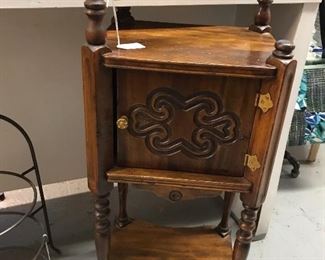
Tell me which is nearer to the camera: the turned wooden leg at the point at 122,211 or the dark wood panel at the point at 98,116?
the dark wood panel at the point at 98,116

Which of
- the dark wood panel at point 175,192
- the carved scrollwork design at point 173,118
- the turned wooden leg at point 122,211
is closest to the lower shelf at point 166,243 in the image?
the turned wooden leg at point 122,211

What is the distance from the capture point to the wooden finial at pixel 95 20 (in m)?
0.62

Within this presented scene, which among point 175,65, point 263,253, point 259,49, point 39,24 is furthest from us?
point 263,253

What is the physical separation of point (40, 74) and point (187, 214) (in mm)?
700

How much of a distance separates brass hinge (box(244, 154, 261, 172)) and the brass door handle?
24cm

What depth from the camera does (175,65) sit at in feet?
2.16

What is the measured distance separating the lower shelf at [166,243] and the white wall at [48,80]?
1.15ft

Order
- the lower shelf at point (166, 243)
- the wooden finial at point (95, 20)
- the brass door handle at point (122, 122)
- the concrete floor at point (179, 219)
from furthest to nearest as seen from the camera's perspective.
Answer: the concrete floor at point (179, 219) < the lower shelf at point (166, 243) < the brass door handle at point (122, 122) < the wooden finial at point (95, 20)

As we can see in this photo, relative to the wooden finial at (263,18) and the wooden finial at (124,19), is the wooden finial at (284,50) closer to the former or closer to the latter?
the wooden finial at (263,18)

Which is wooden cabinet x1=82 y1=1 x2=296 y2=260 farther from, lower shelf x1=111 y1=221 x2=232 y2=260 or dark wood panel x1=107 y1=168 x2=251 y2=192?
lower shelf x1=111 y1=221 x2=232 y2=260

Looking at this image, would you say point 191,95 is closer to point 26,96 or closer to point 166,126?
point 166,126

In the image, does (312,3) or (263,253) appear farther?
(263,253)

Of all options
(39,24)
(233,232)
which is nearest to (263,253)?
(233,232)

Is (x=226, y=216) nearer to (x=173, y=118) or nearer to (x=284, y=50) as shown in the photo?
(x=173, y=118)
